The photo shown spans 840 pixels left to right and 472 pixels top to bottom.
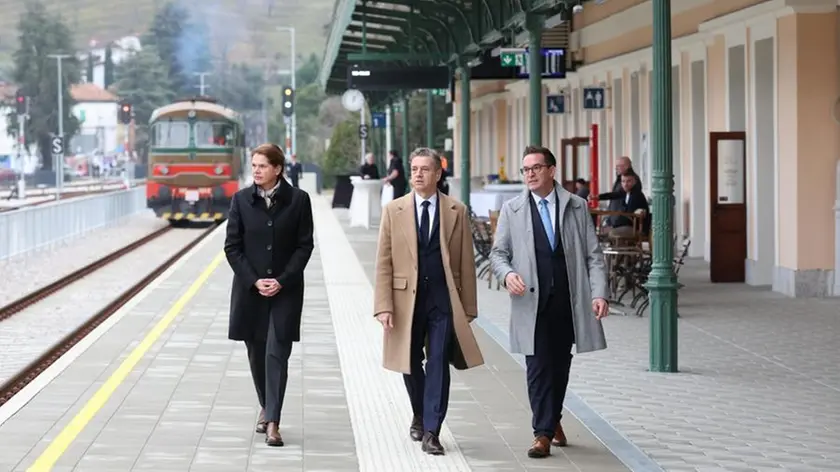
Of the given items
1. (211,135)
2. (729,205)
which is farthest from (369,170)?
(729,205)

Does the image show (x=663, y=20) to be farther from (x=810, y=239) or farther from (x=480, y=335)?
(x=810, y=239)

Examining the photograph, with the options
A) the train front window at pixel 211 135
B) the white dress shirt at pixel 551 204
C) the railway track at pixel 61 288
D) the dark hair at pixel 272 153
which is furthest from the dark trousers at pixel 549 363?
the train front window at pixel 211 135

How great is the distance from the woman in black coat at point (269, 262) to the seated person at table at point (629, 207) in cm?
965

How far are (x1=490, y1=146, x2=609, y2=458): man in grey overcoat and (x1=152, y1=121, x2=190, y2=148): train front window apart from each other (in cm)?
3504

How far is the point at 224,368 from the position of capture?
14055mm

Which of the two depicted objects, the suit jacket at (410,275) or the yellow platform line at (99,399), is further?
the suit jacket at (410,275)

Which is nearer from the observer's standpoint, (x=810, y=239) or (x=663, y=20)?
(x=663, y=20)

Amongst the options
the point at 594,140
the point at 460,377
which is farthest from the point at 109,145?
the point at 460,377

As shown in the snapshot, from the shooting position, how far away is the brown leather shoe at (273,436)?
10.1 m

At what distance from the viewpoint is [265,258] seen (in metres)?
10.3

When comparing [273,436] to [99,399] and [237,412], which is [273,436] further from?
[99,399]

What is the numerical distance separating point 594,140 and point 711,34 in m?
2.23

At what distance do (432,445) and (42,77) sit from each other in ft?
419

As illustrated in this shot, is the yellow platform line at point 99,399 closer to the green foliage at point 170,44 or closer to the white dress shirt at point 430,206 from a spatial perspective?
the white dress shirt at point 430,206
